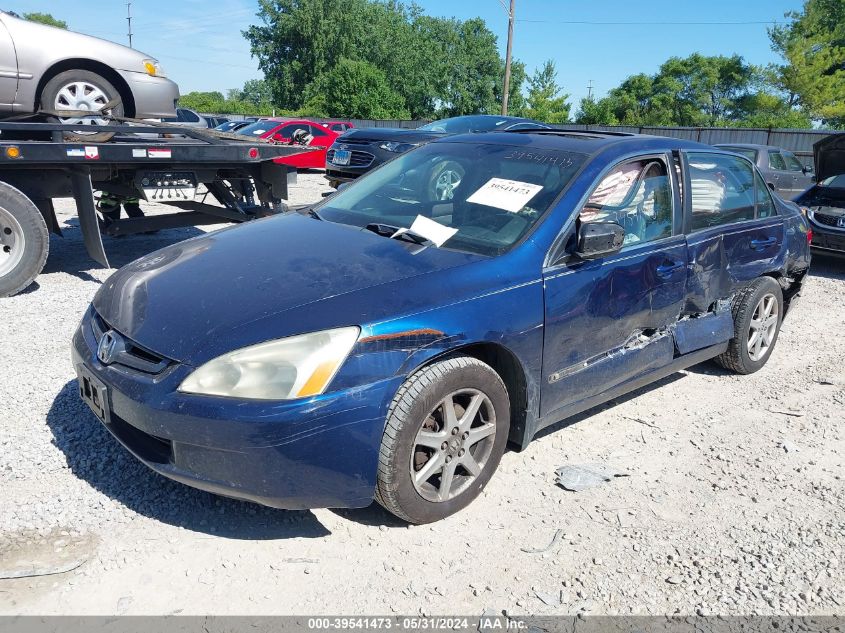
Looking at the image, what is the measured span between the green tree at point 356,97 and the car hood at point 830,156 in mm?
40849

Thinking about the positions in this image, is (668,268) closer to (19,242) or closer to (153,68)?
(19,242)

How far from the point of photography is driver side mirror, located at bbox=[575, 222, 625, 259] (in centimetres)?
332

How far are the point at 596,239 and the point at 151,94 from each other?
602 cm

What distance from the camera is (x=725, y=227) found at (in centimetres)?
450

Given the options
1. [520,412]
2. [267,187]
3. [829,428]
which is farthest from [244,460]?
[267,187]

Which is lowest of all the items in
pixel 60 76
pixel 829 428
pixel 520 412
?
pixel 829 428

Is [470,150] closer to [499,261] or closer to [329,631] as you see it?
[499,261]

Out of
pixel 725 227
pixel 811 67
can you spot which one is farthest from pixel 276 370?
pixel 811 67

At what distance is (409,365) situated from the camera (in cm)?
273

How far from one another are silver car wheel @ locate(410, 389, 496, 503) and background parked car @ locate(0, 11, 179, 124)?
566cm

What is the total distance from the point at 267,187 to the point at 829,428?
595 centimetres

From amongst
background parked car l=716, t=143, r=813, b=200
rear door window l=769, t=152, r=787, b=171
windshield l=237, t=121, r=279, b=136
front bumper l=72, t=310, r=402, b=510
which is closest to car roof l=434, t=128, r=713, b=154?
front bumper l=72, t=310, r=402, b=510

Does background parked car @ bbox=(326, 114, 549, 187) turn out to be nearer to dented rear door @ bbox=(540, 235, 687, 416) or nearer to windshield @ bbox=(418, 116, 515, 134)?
windshield @ bbox=(418, 116, 515, 134)

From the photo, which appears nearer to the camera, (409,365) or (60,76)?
(409,365)
